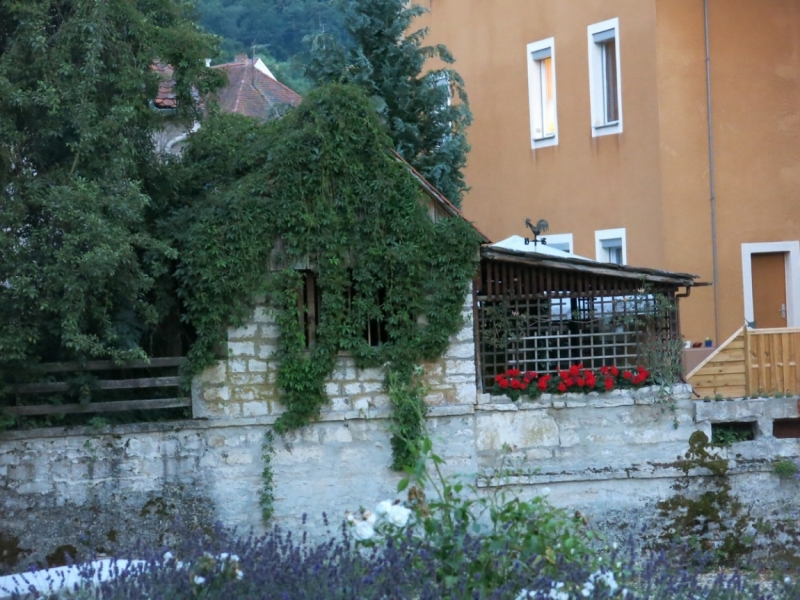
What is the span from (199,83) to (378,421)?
3529mm

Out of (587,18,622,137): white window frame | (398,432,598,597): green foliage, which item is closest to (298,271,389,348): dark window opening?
(398,432,598,597): green foliage

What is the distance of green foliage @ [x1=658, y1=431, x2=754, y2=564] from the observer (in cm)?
1037

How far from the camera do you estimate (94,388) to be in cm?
955

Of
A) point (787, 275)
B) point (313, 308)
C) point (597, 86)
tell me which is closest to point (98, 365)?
point (313, 308)

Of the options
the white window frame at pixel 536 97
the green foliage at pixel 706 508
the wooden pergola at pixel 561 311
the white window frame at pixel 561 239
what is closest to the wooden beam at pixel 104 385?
the wooden pergola at pixel 561 311

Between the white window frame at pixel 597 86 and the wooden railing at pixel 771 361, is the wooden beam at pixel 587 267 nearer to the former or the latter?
the wooden railing at pixel 771 361

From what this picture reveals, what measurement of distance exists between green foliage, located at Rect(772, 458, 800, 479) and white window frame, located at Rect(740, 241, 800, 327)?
4.98 m

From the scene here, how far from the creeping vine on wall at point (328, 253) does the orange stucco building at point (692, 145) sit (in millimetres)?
6035

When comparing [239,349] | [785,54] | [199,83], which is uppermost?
[785,54]

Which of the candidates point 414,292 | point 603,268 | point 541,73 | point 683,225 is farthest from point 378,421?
point 541,73

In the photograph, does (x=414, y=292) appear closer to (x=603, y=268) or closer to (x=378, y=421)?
(x=378, y=421)

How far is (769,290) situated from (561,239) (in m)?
3.14

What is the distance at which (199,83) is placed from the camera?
32.7ft

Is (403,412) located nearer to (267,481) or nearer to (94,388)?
(267,481)
